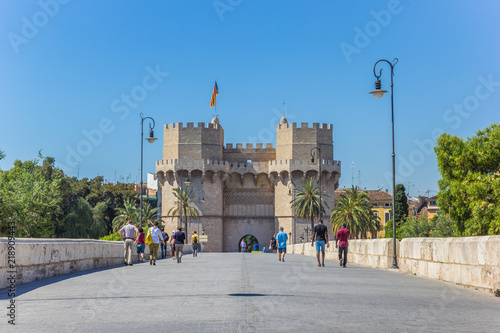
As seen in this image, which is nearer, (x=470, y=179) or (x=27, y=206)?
(x=470, y=179)

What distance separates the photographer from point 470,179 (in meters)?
44.5

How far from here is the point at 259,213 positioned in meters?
76.5

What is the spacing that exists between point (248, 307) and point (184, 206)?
202 ft

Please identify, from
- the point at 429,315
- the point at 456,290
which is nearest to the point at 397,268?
the point at 456,290

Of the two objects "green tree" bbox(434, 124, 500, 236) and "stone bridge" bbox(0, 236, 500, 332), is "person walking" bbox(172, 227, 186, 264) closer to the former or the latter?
"stone bridge" bbox(0, 236, 500, 332)

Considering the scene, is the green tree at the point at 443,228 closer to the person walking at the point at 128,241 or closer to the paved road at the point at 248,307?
the person walking at the point at 128,241

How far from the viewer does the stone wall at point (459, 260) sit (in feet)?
32.3

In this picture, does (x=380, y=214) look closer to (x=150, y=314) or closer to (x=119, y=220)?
(x=119, y=220)

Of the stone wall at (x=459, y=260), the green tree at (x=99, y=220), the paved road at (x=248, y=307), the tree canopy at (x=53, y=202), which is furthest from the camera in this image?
the green tree at (x=99, y=220)

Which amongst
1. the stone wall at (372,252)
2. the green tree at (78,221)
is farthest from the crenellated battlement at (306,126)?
the stone wall at (372,252)

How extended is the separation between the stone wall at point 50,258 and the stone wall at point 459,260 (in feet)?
23.3

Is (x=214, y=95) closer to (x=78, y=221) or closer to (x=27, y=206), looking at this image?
(x=78, y=221)

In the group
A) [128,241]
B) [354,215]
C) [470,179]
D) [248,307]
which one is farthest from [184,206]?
[248,307]

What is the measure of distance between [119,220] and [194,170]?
9614 mm
